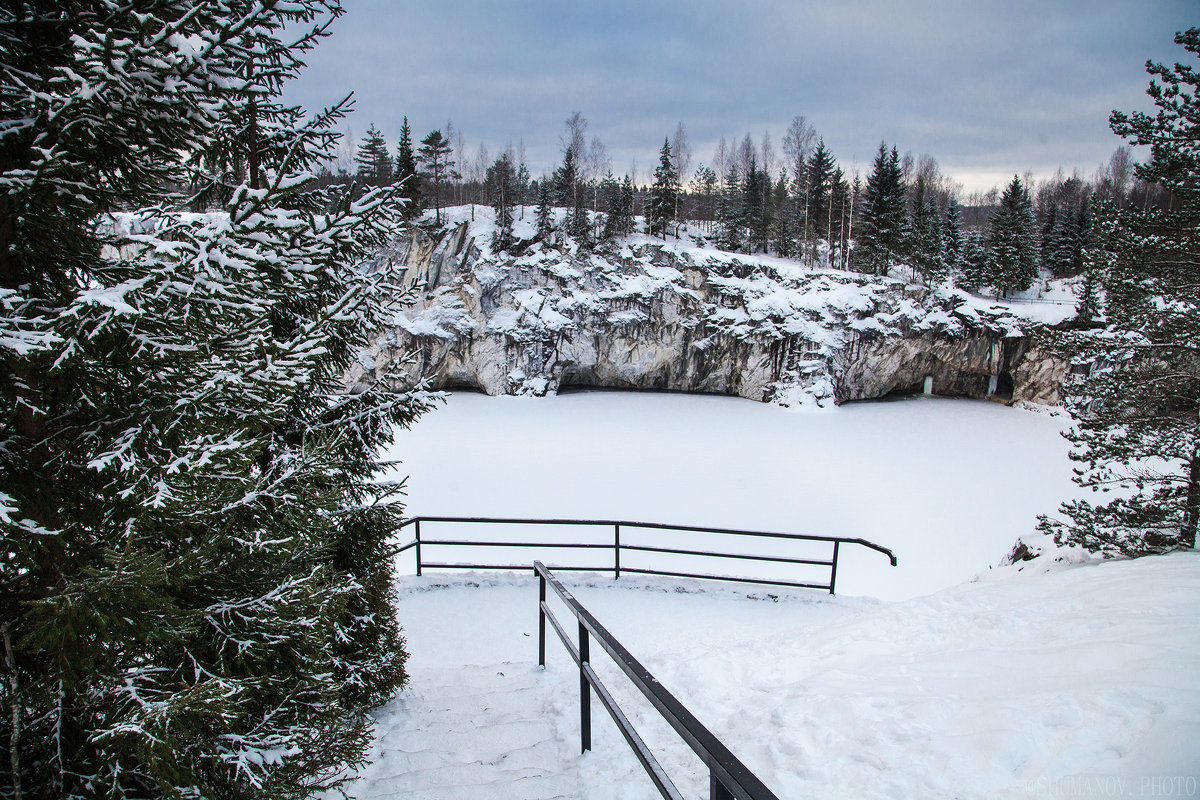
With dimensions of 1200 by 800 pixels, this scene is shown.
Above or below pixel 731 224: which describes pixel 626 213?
below

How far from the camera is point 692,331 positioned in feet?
97.2

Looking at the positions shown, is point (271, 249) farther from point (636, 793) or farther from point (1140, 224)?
point (1140, 224)

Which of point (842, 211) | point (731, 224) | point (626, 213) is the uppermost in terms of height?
point (842, 211)

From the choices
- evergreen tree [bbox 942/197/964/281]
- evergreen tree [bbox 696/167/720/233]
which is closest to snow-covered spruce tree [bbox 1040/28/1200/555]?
evergreen tree [bbox 942/197/964/281]

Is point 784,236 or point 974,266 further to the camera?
point 784,236

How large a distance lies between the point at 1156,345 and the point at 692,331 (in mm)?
22545

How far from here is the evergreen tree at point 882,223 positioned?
35.5m

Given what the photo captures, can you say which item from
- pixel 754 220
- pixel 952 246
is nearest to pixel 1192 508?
pixel 754 220

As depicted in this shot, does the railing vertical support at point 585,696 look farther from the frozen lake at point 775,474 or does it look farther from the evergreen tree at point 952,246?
the evergreen tree at point 952,246

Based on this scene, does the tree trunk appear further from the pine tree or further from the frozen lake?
the pine tree

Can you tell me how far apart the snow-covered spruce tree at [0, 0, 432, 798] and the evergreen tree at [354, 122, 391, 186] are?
120 ft

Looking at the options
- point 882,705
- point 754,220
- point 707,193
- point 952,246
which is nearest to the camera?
point 882,705

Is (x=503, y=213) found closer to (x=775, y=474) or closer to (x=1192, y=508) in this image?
(x=775, y=474)

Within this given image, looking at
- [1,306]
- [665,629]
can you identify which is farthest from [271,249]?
[665,629]
